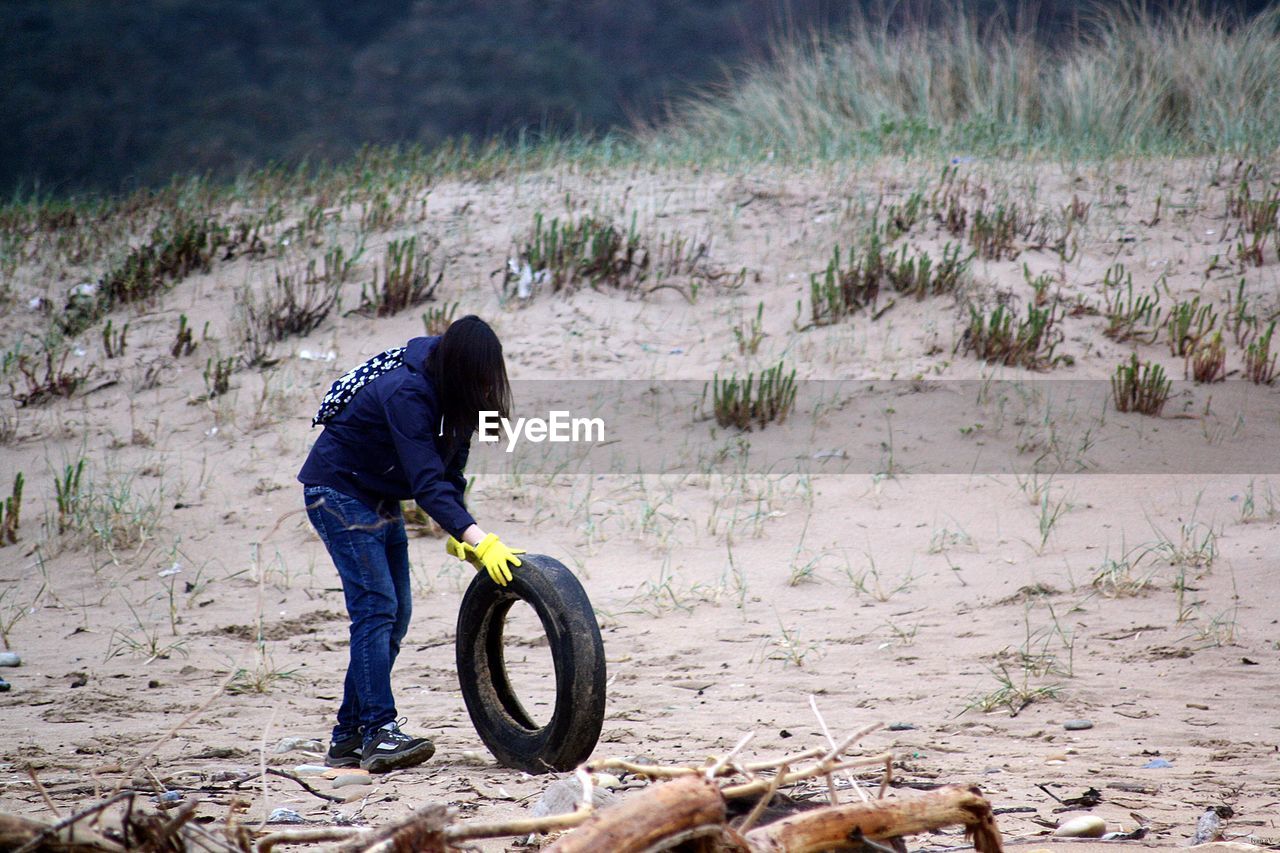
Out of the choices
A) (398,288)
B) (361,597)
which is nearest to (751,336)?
(398,288)

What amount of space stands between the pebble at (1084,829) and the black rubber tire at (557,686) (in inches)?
55.8

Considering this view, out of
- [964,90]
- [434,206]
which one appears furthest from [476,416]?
[964,90]

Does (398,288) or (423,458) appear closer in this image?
(423,458)

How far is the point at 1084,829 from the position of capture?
2754 millimetres

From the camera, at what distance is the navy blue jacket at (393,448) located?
3.68 metres

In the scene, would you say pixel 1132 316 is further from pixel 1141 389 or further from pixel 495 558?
pixel 495 558

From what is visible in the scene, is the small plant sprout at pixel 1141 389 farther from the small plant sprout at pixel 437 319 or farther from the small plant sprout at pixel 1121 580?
the small plant sprout at pixel 437 319

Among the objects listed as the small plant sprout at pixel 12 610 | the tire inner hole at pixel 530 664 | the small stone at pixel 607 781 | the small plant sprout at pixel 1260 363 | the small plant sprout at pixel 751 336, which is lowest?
the tire inner hole at pixel 530 664

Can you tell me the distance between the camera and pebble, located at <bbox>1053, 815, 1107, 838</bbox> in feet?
9.04

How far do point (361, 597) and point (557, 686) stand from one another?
0.85 meters

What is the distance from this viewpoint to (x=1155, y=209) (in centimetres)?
908

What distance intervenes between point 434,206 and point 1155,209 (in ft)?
20.7

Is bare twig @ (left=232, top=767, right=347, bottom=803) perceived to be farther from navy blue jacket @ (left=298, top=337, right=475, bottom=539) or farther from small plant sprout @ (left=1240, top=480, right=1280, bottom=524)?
small plant sprout @ (left=1240, top=480, right=1280, bottom=524)

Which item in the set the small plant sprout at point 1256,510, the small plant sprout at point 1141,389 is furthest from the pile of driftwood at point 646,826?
the small plant sprout at point 1141,389
